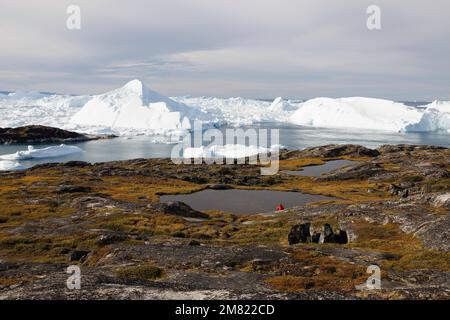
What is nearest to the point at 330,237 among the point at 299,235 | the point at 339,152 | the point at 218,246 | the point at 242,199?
the point at 299,235

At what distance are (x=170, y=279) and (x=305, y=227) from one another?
57.8ft

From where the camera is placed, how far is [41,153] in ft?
537

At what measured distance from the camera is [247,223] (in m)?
45.6

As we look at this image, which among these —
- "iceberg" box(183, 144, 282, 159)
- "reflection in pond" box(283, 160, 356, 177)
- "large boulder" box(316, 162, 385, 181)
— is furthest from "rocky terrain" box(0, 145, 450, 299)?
"iceberg" box(183, 144, 282, 159)

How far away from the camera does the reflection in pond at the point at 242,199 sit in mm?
57812

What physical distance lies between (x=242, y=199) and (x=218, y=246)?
107ft

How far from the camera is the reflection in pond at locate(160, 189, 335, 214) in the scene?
5781 cm

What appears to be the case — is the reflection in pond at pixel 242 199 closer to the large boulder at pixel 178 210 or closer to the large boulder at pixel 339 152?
the large boulder at pixel 178 210

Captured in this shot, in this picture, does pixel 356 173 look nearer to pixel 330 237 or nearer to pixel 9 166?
pixel 330 237

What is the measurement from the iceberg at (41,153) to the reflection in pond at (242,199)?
11062 cm
